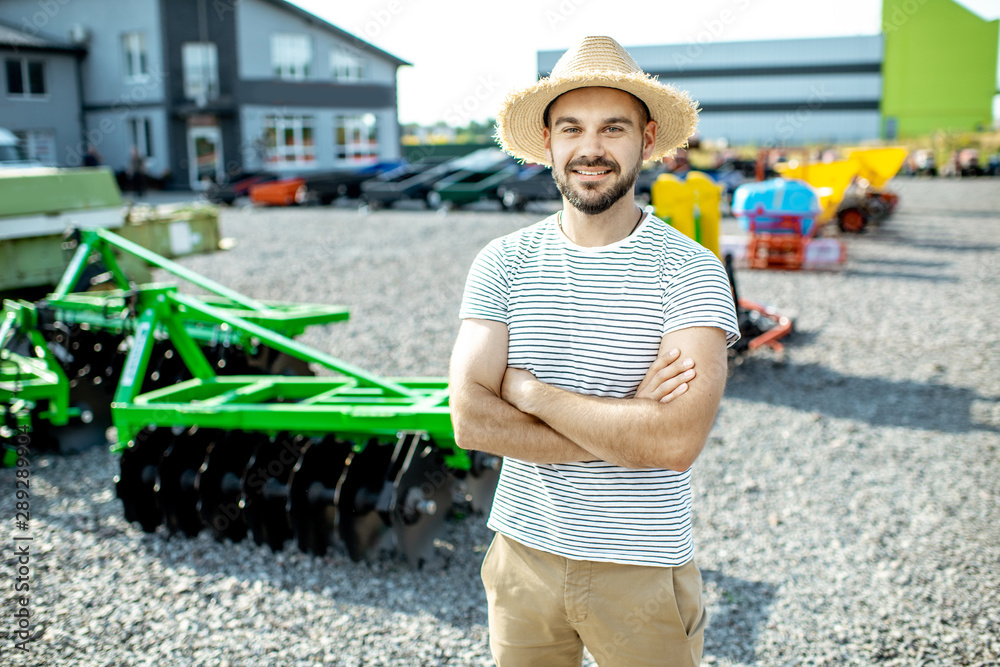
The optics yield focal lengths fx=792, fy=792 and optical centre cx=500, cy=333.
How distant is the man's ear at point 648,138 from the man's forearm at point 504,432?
76 centimetres

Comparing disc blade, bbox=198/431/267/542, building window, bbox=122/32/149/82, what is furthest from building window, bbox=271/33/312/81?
disc blade, bbox=198/431/267/542

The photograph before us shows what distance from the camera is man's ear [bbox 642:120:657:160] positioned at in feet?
6.82

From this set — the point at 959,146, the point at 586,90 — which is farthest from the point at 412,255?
the point at 959,146

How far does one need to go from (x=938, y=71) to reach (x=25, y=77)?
168 ft

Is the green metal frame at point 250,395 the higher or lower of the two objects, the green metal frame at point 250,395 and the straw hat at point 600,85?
the lower

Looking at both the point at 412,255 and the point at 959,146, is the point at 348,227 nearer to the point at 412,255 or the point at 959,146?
the point at 412,255

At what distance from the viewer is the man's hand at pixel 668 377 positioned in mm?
1740

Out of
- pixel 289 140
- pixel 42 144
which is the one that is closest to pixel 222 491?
pixel 289 140

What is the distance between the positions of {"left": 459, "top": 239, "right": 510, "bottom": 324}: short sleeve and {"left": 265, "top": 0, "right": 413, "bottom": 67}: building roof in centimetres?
3041

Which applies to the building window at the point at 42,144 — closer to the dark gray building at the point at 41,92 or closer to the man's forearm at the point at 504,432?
the dark gray building at the point at 41,92

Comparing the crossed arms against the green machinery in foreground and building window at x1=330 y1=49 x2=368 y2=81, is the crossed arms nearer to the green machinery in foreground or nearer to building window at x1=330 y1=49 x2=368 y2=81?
the green machinery in foreground

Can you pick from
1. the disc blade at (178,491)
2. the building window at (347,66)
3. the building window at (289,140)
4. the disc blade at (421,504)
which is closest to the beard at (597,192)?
the disc blade at (421,504)

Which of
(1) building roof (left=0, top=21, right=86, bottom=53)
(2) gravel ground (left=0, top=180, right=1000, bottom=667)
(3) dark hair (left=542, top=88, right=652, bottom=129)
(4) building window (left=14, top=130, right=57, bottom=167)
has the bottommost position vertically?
(2) gravel ground (left=0, top=180, right=1000, bottom=667)

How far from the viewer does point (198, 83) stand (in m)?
29.2
